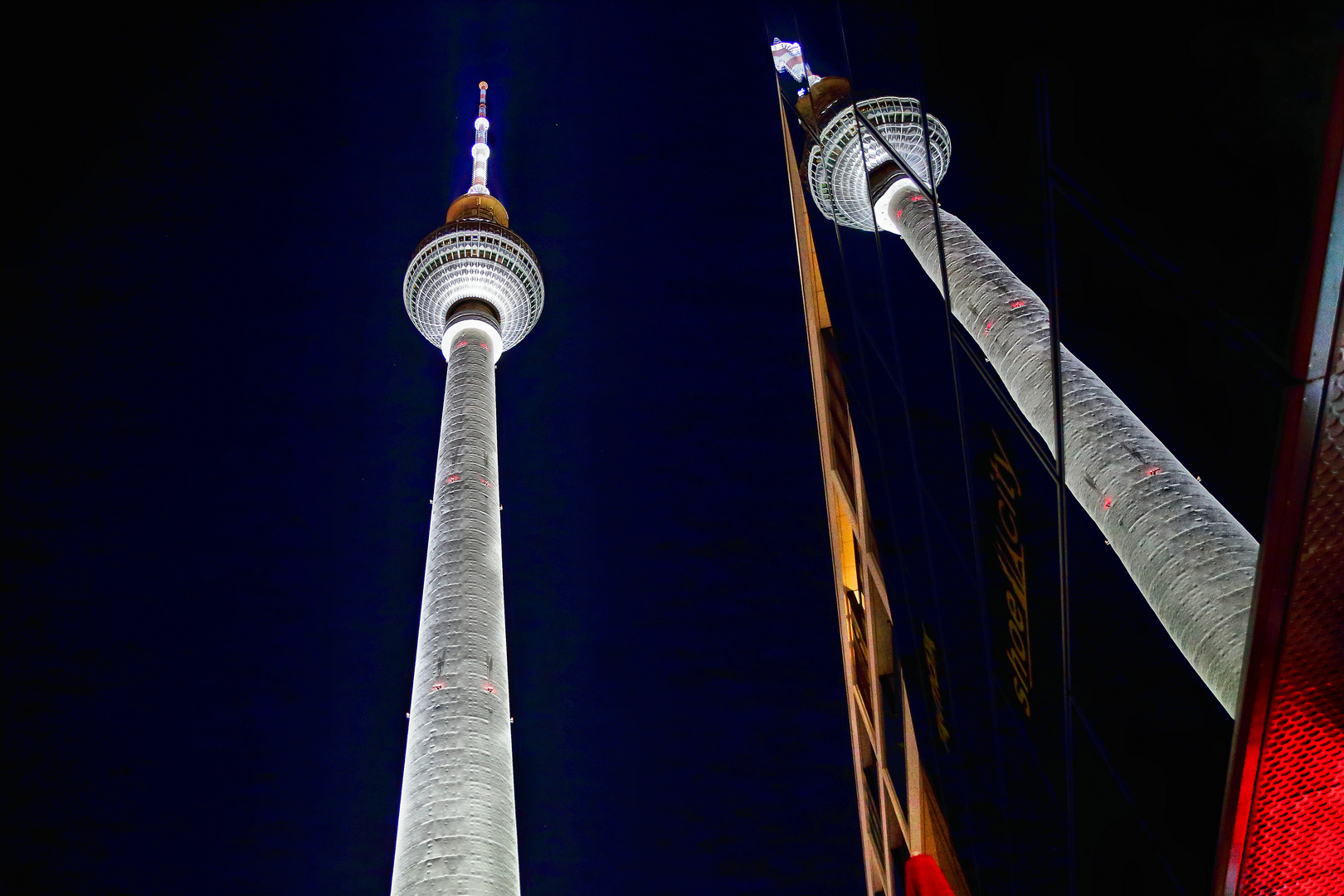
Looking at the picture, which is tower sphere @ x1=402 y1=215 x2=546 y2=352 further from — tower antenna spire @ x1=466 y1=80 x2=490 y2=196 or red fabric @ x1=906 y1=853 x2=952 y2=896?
red fabric @ x1=906 y1=853 x2=952 y2=896

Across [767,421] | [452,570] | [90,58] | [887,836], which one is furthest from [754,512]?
[90,58]

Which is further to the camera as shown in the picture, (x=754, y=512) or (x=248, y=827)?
(x=754, y=512)

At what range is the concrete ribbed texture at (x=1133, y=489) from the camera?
6980 millimetres

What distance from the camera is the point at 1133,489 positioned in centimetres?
852

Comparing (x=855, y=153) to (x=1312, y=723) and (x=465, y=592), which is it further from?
(x=1312, y=723)

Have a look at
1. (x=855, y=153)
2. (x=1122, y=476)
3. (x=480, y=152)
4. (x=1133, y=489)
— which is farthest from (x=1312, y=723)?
(x=480, y=152)

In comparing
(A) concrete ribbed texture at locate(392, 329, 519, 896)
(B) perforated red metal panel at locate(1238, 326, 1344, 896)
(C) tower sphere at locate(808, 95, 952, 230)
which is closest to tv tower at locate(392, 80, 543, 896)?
(A) concrete ribbed texture at locate(392, 329, 519, 896)

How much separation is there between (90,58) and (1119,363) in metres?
20.9

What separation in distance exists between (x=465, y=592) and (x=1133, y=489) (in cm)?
901

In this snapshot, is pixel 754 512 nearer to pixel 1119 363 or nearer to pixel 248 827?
pixel 248 827

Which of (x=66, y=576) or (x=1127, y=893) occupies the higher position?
(x=66, y=576)

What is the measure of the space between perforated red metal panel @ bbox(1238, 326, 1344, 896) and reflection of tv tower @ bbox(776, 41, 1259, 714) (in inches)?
117

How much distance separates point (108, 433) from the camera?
1814 centimetres

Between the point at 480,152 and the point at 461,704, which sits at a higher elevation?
the point at 480,152
